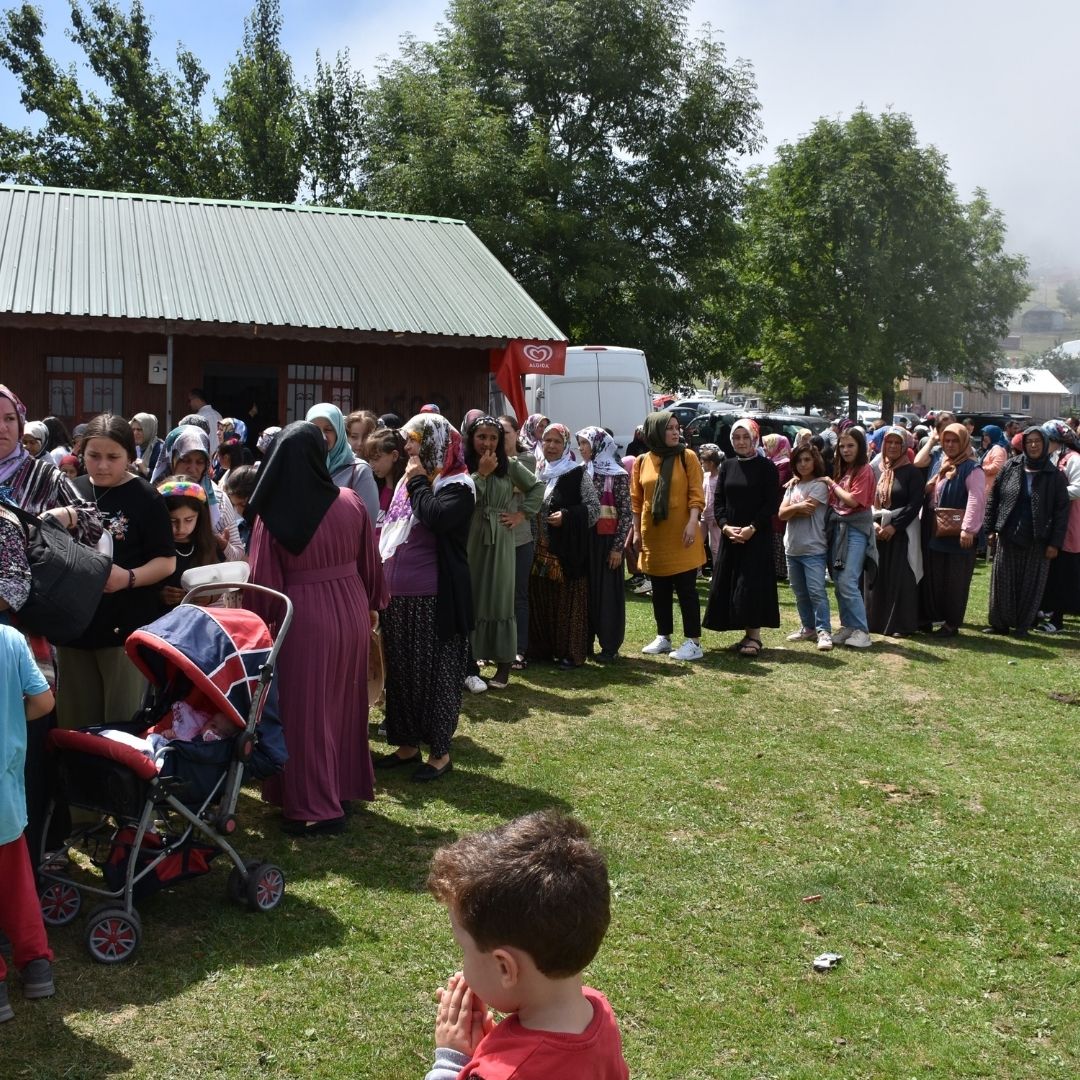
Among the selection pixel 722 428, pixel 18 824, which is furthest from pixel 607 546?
pixel 722 428

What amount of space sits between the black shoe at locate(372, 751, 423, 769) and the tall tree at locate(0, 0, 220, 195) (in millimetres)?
37983

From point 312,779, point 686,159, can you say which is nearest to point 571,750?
point 312,779

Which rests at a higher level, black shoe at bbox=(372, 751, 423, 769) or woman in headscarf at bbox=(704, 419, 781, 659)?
woman in headscarf at bbox=(704, 419, 781, 659)

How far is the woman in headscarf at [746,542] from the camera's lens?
10.3 meters

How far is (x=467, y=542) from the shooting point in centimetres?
756

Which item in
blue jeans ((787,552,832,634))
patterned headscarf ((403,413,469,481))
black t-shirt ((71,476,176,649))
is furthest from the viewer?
blue jeans ((787,552,832,634))

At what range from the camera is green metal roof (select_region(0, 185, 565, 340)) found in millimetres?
16703

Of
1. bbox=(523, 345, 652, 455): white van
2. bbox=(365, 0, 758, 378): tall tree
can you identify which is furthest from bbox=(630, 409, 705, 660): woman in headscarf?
bbox=(365, 0, 758, 378): tall tree

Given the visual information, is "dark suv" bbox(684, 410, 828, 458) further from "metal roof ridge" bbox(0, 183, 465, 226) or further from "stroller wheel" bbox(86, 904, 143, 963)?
"stroller wheel" bbox(86, 904, 143, 963)

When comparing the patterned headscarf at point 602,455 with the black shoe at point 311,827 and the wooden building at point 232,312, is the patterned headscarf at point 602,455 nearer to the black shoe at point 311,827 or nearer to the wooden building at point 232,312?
the black shoe at point 311,827

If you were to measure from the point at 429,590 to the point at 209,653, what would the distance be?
2147 millimetres

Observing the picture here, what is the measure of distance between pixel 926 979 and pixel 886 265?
4177 cm

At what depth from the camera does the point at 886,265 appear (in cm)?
4316

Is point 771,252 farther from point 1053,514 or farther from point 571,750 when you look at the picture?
point 571,750
